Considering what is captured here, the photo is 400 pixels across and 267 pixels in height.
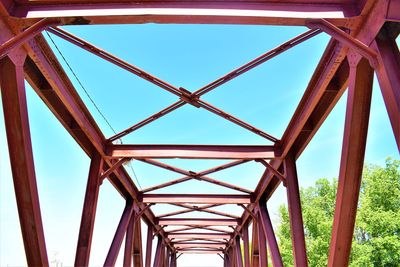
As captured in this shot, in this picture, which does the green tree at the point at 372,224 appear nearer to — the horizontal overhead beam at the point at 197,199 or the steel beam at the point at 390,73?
the horizontal overhead beam at the point at 197,199

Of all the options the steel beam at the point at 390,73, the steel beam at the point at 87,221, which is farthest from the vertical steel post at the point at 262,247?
the steel beam at the point at 390,73

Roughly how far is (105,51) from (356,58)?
4.32 m

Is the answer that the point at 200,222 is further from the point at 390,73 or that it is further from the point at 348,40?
the point at 390,73

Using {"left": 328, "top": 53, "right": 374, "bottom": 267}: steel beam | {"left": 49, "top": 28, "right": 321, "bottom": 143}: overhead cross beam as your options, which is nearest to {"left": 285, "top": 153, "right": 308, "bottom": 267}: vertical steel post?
{"left": 49, "top": 28, "right": 321, "bottom": 143}: overhead cross beam

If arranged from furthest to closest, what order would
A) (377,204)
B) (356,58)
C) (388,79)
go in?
(377,204), (356,58), (388,79)

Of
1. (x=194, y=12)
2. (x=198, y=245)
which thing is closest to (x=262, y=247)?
(x=194, y=12)

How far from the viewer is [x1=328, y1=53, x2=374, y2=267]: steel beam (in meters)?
5.23

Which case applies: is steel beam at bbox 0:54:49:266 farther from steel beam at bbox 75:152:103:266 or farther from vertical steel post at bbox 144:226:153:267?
vertical steel post at bbox 144:226:153:267

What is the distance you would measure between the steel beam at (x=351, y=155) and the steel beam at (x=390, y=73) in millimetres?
565

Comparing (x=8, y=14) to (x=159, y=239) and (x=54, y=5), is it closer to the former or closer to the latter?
(x=54, y=5)

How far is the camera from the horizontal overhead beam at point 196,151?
31.5ft

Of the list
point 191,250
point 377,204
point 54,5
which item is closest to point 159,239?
point 191,250

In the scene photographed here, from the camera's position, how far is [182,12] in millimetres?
4918

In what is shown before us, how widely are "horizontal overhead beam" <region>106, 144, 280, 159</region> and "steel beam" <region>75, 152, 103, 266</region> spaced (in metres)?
1.02
